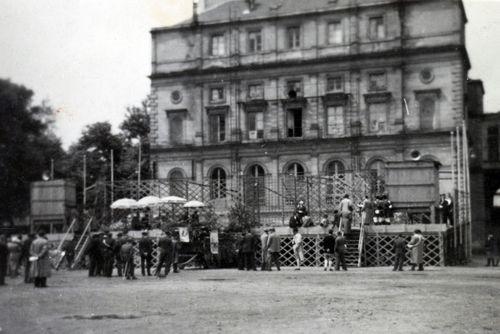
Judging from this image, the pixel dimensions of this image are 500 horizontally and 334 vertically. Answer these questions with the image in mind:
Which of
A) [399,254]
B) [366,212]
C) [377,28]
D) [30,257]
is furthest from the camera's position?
[377,28]

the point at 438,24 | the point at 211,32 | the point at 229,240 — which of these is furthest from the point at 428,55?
the point at 229,240

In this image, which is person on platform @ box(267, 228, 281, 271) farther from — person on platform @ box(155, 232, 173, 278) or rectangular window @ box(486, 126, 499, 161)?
rectangular window @ box(486, 126, 499, 161)

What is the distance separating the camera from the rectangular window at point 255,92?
175 feet

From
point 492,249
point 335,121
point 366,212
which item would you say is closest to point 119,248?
point 366,212

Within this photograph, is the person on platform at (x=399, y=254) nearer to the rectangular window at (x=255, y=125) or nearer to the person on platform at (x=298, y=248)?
the person on platform at (x=298, y=248)

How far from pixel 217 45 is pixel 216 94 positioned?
3.67m

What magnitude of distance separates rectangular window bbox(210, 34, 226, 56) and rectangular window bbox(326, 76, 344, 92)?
830 centimetres

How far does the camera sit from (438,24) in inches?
1955

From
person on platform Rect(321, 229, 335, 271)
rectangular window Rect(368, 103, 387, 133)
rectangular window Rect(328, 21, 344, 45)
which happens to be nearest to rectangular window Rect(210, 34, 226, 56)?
rectangular window Rect(328, 21, 344, 45)

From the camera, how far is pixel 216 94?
54594 millimetres

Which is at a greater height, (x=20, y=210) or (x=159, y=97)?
(x=159, y=97)

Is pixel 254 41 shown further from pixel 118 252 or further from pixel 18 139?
pixel 18 139

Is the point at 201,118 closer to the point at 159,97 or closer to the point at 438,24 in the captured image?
the point at 159,97

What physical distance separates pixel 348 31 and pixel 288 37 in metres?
4.37
